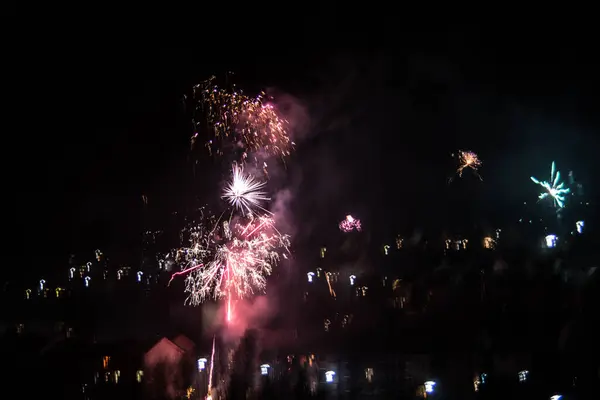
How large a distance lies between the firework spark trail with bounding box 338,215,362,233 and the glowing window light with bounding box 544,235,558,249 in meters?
8.62

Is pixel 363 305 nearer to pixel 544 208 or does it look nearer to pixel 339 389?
pixel 339 389

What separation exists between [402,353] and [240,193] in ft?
23.7

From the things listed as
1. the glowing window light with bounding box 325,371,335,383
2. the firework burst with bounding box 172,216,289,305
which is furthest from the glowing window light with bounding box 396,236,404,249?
the glowing window light with bounding box 325,371,335,383

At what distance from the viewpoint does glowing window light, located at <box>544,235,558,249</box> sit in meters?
21.1

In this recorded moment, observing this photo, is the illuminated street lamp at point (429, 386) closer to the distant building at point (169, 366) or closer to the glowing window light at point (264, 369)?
the glowing window light at point (264, 369)

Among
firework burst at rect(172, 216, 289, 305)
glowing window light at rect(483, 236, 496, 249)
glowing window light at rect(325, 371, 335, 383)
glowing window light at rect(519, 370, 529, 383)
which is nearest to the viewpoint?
glowing window light at rect(519, 370, 529, 383)

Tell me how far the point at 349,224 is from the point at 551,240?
29.4ft

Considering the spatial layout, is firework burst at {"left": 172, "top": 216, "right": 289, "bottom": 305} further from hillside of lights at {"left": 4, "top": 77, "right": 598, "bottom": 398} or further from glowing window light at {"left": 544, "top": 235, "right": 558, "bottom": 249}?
glowing window light at {"left": 544, "top": 235, "right": 558, "bottom": 249}

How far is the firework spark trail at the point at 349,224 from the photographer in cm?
2499

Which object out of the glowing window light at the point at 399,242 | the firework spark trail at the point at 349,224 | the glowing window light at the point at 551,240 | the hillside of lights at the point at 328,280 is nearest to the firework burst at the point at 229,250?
the hillside of lights at the point at 328,280

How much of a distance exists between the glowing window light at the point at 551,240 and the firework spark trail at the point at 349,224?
862 centimetres

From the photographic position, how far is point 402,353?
52.3 ft

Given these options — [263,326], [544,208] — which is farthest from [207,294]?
[544,208]

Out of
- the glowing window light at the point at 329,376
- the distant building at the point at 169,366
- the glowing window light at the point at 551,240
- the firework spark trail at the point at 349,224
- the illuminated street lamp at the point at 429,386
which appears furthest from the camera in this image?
the firework spark trail at the point at 349,224
